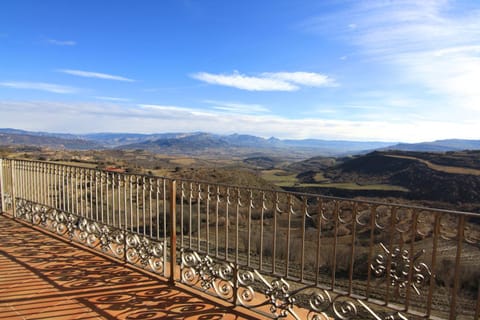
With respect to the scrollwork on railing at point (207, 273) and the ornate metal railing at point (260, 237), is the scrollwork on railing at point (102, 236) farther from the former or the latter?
the scrollwork on railing at point (207, 273)

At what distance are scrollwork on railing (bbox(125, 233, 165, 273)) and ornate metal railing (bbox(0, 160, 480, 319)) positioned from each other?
0.01 metres

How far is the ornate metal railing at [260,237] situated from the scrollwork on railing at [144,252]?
0.5 inches

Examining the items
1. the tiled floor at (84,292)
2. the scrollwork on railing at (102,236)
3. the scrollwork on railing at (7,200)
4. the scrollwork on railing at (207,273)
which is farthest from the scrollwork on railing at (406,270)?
the scrollwork on railing at (7,200)

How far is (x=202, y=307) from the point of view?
11.6 ft

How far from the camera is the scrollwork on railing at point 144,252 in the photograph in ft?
14.4

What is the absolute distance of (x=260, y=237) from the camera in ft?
10.4

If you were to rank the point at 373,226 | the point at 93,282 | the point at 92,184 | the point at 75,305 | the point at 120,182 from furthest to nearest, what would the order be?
the point at 92,184
the point at 120,182
the point at 93,282
the point at 75,305
the point at 373,226

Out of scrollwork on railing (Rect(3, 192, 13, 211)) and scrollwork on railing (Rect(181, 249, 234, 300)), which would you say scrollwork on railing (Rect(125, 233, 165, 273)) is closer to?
scrollwork on railing (Rect(181, 249, 234, 300))

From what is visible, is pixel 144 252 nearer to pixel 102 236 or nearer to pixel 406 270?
pixel 102 236

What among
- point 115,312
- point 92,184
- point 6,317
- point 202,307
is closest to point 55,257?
point 92,184

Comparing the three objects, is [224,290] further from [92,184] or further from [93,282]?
[92,184]

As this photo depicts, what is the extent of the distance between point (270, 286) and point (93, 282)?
2.27 metres

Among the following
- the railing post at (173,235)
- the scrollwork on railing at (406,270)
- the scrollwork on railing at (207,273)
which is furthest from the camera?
the railing post at (173,235)

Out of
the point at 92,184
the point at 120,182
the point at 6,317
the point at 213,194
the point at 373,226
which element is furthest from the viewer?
the point at 92,184
